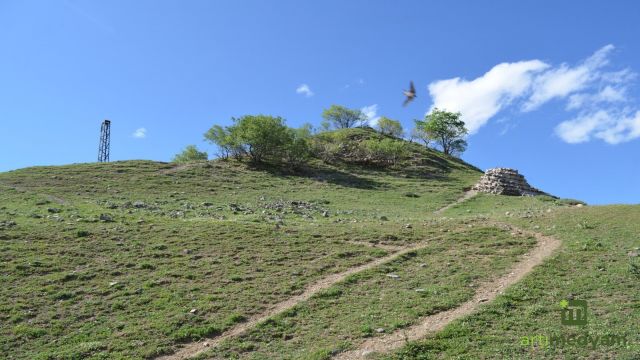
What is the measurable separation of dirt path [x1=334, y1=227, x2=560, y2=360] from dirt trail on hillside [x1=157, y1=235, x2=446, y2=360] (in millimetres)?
3592

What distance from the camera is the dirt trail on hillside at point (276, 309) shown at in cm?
1367

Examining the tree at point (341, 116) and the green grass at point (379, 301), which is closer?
the green grass at point (379, 301)

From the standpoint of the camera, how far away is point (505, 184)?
5406cm

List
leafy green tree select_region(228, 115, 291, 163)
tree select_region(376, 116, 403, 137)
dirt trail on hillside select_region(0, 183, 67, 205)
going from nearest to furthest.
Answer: dirt trail on hillside select_region(0, 183, 67, 205)
leafy green tree select_region(228, 115, 291, 163)
tree select_region(376, 116, 403, 137)

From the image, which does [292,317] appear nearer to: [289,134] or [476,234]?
[476,234]

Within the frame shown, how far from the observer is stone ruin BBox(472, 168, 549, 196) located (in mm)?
53438

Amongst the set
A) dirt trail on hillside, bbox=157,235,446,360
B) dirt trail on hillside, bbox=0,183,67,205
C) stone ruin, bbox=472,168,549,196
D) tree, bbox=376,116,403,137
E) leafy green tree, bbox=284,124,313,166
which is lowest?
dirt trail on hillside, bbox=157,235,446,360

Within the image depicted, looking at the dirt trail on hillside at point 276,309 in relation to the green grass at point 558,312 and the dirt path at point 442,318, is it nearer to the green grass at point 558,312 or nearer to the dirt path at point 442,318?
the dirt path at point 442,318

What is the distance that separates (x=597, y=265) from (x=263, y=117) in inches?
1931

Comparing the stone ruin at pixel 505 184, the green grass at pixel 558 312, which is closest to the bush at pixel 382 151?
the stone ruin at pixel 505 184

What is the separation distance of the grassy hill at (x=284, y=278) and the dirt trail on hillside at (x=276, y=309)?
0.11 m

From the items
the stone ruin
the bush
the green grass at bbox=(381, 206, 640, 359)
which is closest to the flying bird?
the green grass at bbox=(381, 206, 640, 359)

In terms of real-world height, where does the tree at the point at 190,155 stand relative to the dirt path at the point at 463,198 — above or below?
above

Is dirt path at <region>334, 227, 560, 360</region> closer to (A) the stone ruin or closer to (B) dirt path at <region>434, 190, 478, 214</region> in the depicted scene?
(B) dirt path at <region>434, 190, 478, 214</region>
